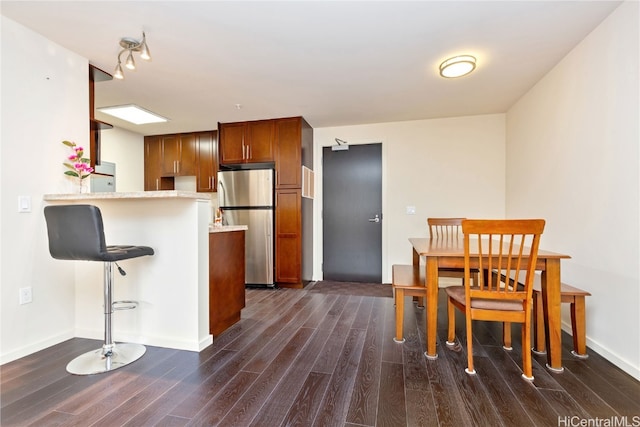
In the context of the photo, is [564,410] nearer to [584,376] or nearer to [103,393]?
[584,376]

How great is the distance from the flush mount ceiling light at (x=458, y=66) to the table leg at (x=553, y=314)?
1.75m

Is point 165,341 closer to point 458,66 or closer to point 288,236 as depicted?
point 288,236

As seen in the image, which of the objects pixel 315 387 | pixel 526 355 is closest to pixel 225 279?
pixel 315 387

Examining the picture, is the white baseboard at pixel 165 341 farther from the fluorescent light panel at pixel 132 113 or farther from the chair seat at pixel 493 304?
the fluorescent light panel at pixel 132 113

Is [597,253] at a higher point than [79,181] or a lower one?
lower

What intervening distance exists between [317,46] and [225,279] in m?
2.06

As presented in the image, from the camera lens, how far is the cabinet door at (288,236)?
3854mm

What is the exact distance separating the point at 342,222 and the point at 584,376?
9.95ft

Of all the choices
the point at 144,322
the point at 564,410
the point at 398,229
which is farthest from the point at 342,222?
the point at 564,410

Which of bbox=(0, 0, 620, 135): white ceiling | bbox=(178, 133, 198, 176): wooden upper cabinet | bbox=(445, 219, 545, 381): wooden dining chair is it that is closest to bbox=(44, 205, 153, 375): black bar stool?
bbox=(0, 0, 620, 135): white ceiling

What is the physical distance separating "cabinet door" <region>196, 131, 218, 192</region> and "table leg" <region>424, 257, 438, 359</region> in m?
3.65

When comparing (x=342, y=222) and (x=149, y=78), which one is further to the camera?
(x=342, y=222)

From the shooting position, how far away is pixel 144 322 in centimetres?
211

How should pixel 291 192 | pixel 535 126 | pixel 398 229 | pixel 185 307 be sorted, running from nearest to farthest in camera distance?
pixel 185 307 < pixel 535 126 < pixel 291 192 < pixel 398 229
